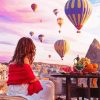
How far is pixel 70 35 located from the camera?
12.0 m

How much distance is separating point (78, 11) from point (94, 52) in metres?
3.62

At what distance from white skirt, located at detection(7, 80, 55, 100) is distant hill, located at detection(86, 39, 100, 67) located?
8094 mm

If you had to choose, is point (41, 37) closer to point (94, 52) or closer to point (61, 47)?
point (61, 47)

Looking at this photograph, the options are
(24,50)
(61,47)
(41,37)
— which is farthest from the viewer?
(61,47)

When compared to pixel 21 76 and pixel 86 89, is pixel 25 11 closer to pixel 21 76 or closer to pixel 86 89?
pixel 86 89

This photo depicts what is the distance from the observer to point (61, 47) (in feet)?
42.9

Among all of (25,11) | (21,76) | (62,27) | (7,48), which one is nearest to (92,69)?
(21,76)

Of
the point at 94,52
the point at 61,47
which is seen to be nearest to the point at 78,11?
the point at 61,47

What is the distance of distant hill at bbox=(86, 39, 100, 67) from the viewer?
1252cm

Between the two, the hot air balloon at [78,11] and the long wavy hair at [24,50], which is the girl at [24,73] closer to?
the long wavy hair at [24,50]

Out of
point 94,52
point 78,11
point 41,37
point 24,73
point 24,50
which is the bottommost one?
point 24,73

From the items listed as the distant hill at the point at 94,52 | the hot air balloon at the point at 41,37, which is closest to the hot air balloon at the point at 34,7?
the hot air balloon at the point at 41,37

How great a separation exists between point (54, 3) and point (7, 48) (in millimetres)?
2580

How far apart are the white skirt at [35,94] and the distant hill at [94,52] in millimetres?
8094
